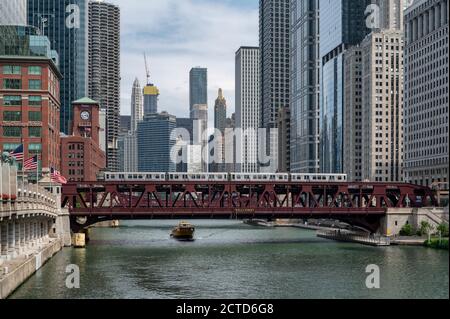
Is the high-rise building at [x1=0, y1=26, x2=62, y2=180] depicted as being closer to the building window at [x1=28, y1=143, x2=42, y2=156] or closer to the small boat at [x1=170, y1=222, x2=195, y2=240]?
the building window at [x1=28, y1=143, x2=42, y2=156]

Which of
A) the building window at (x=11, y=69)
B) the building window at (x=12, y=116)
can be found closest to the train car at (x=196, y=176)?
the building window at (x=12, y=116)

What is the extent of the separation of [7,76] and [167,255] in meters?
65.5

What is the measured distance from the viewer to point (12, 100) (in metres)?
137

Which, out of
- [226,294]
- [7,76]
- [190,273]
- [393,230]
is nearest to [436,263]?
[190,273]

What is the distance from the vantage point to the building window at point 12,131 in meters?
136

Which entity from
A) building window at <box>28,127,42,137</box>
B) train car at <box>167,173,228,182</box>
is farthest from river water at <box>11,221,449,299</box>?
building window at <box>28,127,42,137</box>

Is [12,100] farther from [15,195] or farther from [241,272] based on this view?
[15,195]

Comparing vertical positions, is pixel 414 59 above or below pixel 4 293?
above

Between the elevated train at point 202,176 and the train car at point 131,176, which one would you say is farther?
the elevated train at point 202,176

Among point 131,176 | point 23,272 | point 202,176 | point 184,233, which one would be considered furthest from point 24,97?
point 23,272

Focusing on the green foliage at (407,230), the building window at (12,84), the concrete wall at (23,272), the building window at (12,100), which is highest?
the building window at (12,84)

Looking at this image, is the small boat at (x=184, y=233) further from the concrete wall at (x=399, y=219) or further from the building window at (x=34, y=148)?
the building window at (x=34, y=148)

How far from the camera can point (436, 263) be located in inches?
3034
